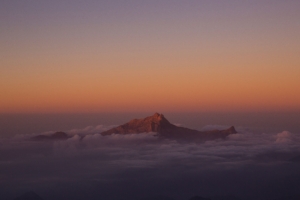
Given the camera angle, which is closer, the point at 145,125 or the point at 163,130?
the point at 163,130

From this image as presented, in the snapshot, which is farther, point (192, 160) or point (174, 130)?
point (174, 130)

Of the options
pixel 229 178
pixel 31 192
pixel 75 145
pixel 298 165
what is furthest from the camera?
pixel 75 145

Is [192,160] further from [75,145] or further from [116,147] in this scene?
[75,145]

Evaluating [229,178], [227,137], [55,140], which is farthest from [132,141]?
[229,178]

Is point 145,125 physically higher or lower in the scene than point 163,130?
higher

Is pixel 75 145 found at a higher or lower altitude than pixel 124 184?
higher

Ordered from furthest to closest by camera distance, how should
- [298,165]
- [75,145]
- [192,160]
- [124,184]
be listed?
[75,145] → [192,160] → [298,165] → [124,184]

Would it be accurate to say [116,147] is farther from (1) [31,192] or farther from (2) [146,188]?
(1) [31,192]
